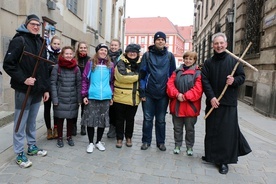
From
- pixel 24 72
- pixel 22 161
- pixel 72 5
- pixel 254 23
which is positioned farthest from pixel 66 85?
pixel 254 23

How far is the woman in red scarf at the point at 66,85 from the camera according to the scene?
444 cm

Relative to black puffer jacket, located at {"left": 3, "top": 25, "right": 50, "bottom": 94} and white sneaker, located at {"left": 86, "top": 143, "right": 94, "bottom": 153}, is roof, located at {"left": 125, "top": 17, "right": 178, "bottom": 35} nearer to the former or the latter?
white sneaker, located at {"left": 86, "top": 143, "right": 94, "bottom": 153}

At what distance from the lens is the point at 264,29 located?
8.95 metres

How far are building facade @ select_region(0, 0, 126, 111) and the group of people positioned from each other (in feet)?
2.37

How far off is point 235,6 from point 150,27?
62.4m

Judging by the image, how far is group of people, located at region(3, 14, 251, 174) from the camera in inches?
151

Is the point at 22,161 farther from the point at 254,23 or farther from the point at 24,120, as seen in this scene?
the point at 254,23

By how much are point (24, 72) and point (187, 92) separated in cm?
236

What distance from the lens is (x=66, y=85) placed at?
14.7 ft

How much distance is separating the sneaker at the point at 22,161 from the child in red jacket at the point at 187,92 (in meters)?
2.28

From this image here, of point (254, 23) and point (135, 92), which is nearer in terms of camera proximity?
point (135, 92)

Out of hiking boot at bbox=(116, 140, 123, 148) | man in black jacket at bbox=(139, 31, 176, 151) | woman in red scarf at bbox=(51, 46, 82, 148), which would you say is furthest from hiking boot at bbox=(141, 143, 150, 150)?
woman in red scarf at bbox=(51, 46, 82, 148)

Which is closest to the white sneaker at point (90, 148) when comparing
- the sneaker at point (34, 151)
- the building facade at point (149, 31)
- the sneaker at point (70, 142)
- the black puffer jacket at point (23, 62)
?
the sneaker at point (70, 142)

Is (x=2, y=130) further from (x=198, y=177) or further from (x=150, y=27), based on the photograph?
(x=150, y=27)
